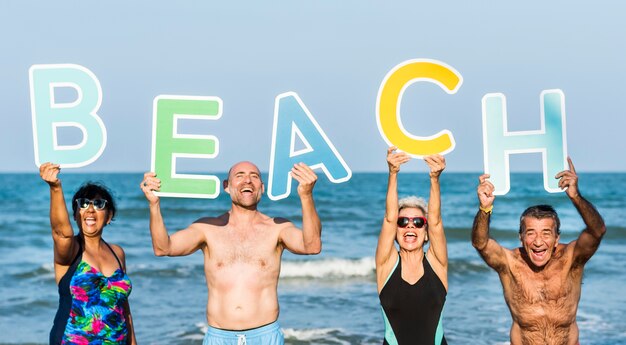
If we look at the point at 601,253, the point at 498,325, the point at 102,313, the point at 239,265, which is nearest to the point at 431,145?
the point at 239,265

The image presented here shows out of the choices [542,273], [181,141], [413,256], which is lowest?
[542,273]

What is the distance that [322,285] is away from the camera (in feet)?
60.7

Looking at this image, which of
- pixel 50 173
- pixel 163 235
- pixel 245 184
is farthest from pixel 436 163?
pixel 50 173

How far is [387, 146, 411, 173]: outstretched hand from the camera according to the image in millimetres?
7129

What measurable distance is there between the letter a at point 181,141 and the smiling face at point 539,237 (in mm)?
2526

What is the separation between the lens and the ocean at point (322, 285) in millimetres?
14141

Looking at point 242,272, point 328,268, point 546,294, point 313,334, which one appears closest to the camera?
point 242,272

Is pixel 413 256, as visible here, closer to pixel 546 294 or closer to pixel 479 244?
pixel 479 244

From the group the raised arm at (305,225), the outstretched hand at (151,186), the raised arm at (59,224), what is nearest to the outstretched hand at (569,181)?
the raised arm at (305,225)

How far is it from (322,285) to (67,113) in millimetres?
11683

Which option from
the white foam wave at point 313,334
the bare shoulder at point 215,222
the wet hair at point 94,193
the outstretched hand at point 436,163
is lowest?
the white foam wave at point 313,334

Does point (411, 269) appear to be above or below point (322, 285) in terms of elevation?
above

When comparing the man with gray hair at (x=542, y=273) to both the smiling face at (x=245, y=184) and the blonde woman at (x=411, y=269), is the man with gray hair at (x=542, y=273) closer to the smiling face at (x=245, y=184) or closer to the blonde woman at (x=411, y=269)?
the blonde woman at (x=411, y=269)

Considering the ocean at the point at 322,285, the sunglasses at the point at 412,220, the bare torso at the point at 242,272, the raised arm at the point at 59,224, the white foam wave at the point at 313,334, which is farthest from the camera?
the ocean at the point at 322,285
